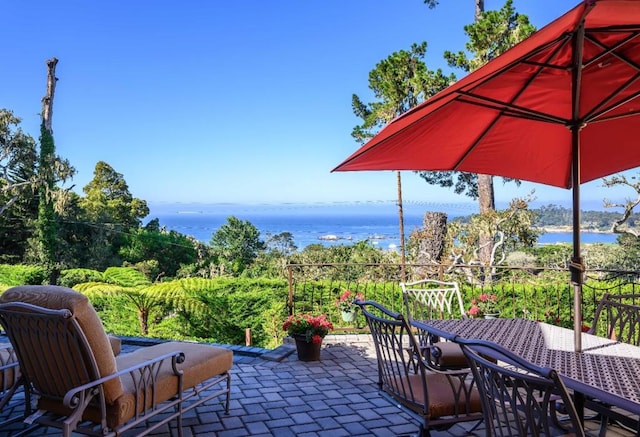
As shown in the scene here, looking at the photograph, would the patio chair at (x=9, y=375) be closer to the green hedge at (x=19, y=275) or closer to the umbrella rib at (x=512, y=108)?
the umbrella rib at (x=512, y=108)

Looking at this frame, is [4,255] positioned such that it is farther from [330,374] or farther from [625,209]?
[625,209]

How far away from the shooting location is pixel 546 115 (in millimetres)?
2375

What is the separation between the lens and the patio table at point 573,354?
1.60 metres

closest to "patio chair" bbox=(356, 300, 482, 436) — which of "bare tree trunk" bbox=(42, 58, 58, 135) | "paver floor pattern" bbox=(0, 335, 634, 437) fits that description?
"paver floor pattern" bbox=(0, 335, 634, 437)

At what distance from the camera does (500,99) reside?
249cm

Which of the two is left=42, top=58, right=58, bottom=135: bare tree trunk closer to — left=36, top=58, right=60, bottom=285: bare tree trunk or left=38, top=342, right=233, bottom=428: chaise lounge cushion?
left=36, top=58, right=60, bottom=285: bare tree trunk

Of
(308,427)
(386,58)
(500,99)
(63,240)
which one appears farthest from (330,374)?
(63,240)

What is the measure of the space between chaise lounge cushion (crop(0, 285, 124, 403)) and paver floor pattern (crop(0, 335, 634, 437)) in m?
0.88

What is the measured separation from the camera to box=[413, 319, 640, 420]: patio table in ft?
5.26

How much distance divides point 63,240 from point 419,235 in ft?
52.7

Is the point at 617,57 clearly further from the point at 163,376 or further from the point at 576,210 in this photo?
the point at 163,376

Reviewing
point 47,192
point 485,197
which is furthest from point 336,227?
point 485,197

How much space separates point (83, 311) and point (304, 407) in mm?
1865

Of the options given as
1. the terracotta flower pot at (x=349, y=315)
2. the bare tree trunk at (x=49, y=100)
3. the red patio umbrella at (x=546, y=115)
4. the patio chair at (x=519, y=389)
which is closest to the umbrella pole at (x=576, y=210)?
Result: the red patio umbrella at (x=546, y=115)
